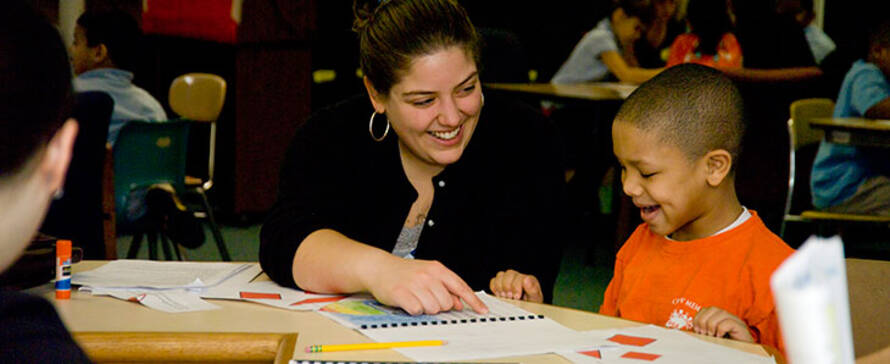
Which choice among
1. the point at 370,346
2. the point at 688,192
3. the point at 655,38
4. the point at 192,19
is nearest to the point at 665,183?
the point at 688,192

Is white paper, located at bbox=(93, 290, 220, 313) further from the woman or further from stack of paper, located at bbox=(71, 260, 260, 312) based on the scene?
the woman

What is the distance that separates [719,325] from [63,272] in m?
0.99

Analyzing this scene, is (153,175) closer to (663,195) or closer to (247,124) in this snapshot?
(247,124)

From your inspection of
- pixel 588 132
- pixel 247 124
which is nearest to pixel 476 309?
pixel 588 132

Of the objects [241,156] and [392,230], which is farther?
[241,156]

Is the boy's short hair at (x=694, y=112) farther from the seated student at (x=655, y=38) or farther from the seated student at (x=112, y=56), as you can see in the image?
the seated student at (x=655, y=38)

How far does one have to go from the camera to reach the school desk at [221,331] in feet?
4.15

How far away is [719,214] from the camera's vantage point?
5.56 feet

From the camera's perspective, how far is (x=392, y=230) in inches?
76.1

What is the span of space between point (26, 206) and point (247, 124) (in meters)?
5.23

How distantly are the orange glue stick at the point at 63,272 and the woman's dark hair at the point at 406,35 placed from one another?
65 cm

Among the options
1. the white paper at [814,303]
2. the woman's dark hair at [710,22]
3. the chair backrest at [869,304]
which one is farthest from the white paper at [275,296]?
the woman's dark hair at [710,22]

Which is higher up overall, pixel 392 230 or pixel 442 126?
pixel 442 126

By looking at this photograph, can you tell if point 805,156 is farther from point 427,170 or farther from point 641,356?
point 641,356
